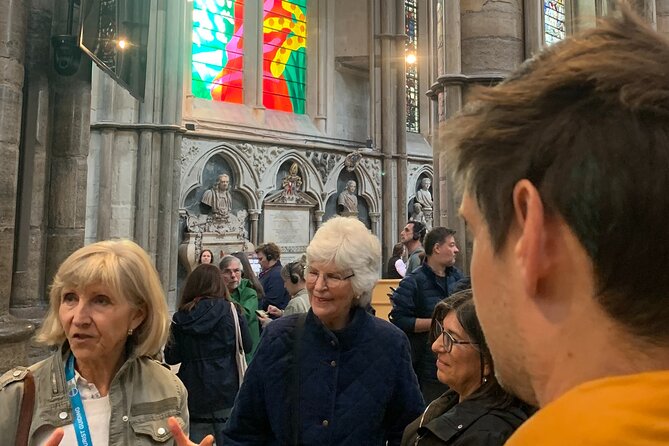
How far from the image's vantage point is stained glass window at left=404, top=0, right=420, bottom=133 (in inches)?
607

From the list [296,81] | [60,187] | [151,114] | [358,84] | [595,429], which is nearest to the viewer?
[595,429]

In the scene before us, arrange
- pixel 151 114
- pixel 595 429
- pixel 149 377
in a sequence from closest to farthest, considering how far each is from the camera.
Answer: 1. pixel 595 429
2. pixel 149 377
3. pixel 151 114

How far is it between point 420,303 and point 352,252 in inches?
65.4

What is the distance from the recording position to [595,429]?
429mm

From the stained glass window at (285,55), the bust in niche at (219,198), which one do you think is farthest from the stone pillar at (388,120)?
the bust in niche at (219,198)

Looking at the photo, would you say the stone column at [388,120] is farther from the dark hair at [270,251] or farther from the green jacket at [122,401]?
the green jacket at [122,401]

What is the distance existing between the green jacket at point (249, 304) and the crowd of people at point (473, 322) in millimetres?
404

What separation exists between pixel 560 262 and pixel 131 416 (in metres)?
1.29

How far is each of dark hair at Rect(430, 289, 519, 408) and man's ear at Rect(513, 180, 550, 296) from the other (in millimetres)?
826

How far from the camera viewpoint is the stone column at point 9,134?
327 cm

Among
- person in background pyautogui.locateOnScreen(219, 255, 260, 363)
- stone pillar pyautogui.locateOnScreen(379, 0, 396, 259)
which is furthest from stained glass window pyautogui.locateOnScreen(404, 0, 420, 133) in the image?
person in background pyautogui.locateOnScreen(219, 255, 260, 363)

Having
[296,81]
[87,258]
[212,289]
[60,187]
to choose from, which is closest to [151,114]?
[296,81]

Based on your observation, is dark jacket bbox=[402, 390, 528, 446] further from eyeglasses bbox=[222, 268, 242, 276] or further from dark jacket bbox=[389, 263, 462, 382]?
eyeglasses bbox=[222, 268, 242, 276]

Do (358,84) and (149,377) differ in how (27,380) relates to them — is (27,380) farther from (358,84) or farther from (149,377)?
(358,84)
